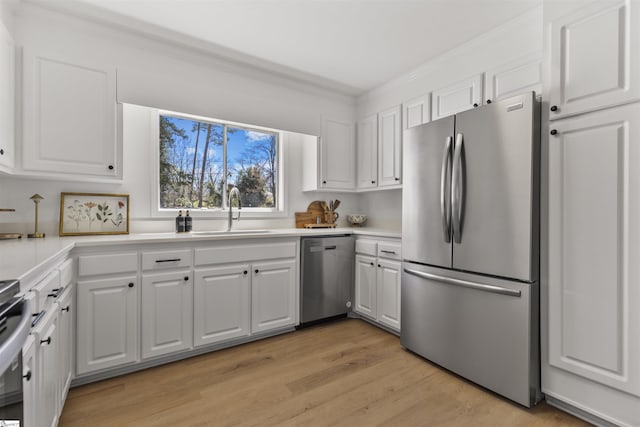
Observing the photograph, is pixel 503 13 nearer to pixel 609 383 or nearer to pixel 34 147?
pixel 609 383

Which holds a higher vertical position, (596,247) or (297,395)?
(596,247)

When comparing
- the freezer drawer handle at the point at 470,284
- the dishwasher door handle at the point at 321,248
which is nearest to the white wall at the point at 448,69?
the dishwasher door handle at the point at 321,248

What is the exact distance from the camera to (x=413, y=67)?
295 centimetres

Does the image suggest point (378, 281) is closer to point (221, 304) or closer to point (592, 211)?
point (221, 304)

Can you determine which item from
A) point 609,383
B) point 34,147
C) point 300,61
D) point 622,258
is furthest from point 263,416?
point 300,61

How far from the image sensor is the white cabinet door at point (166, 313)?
7.10 feet

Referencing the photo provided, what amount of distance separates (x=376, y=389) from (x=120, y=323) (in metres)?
1.72

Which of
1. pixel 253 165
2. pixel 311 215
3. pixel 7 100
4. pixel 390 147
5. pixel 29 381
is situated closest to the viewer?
pixel 29 381

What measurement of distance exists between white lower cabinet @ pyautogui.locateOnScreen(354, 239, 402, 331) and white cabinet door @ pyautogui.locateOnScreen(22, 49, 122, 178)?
87.6 inches

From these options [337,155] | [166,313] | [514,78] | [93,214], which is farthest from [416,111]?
[93,214]

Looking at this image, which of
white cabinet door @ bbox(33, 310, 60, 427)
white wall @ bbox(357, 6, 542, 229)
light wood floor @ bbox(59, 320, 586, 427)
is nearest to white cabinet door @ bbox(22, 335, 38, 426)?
white cabinet door @ bbox(33, 310, 60, 427)

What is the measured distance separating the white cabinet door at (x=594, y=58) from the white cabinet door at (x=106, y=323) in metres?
2.85

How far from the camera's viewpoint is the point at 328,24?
230 centimetres

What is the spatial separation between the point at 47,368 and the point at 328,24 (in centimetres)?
256
